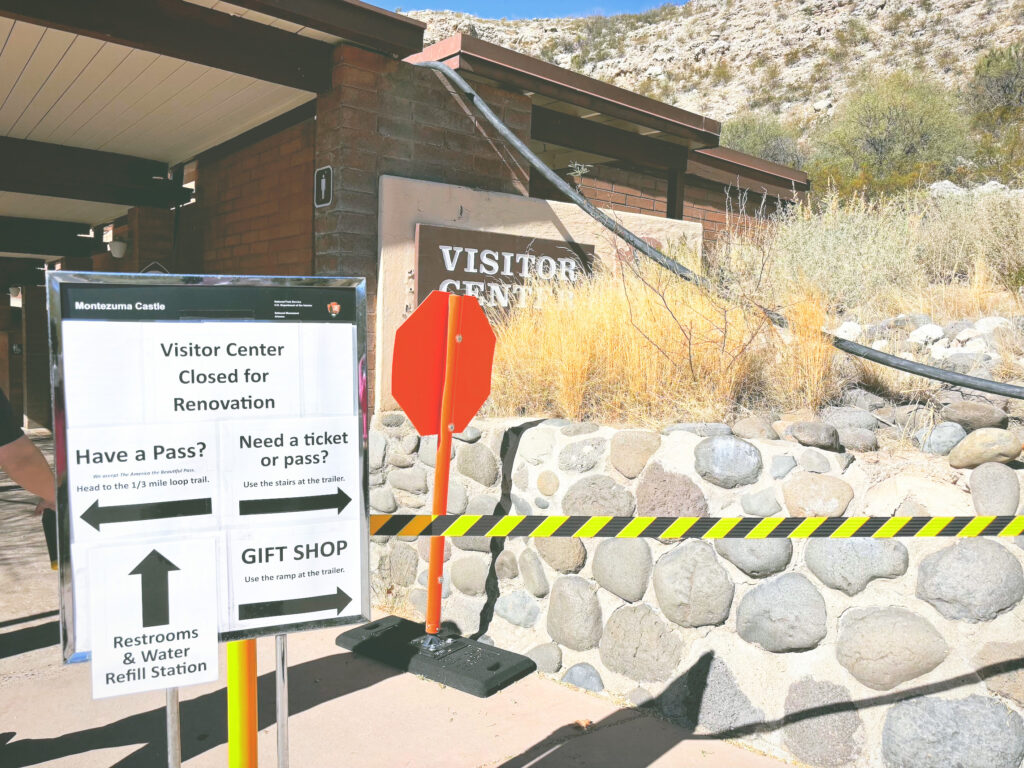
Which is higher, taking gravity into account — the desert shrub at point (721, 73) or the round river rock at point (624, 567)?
the desert shrub at point (721, 73)

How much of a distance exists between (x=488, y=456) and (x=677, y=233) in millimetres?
5140

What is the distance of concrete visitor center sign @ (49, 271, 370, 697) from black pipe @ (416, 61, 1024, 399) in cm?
300

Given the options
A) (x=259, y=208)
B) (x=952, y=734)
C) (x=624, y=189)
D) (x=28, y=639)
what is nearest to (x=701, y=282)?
(x=952, y=734)

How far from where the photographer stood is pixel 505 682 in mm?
3398

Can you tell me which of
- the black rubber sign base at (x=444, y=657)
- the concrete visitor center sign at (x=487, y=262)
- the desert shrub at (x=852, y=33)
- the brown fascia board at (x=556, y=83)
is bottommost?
the black rubber sign base at (x=444, y=657)

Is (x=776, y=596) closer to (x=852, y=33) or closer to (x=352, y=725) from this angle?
(x=352, y=725)

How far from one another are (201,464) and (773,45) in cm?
4646

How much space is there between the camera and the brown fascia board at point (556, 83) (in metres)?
6.70

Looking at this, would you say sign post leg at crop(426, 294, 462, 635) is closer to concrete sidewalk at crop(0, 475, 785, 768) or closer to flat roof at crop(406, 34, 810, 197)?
concrete sidewalk at crop(0, 475, 785, 768)

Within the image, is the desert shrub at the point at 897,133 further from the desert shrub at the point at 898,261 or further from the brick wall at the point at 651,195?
the desert shrub at the point at 898,261

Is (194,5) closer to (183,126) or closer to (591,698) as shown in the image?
(183,126)

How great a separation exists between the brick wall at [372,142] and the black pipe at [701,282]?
208 mm

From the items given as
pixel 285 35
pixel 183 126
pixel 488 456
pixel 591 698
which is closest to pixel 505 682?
pixel 591 698

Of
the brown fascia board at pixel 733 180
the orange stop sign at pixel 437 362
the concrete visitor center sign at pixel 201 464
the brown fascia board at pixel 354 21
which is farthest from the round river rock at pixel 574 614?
the brown fascia board at pixel 733 180
